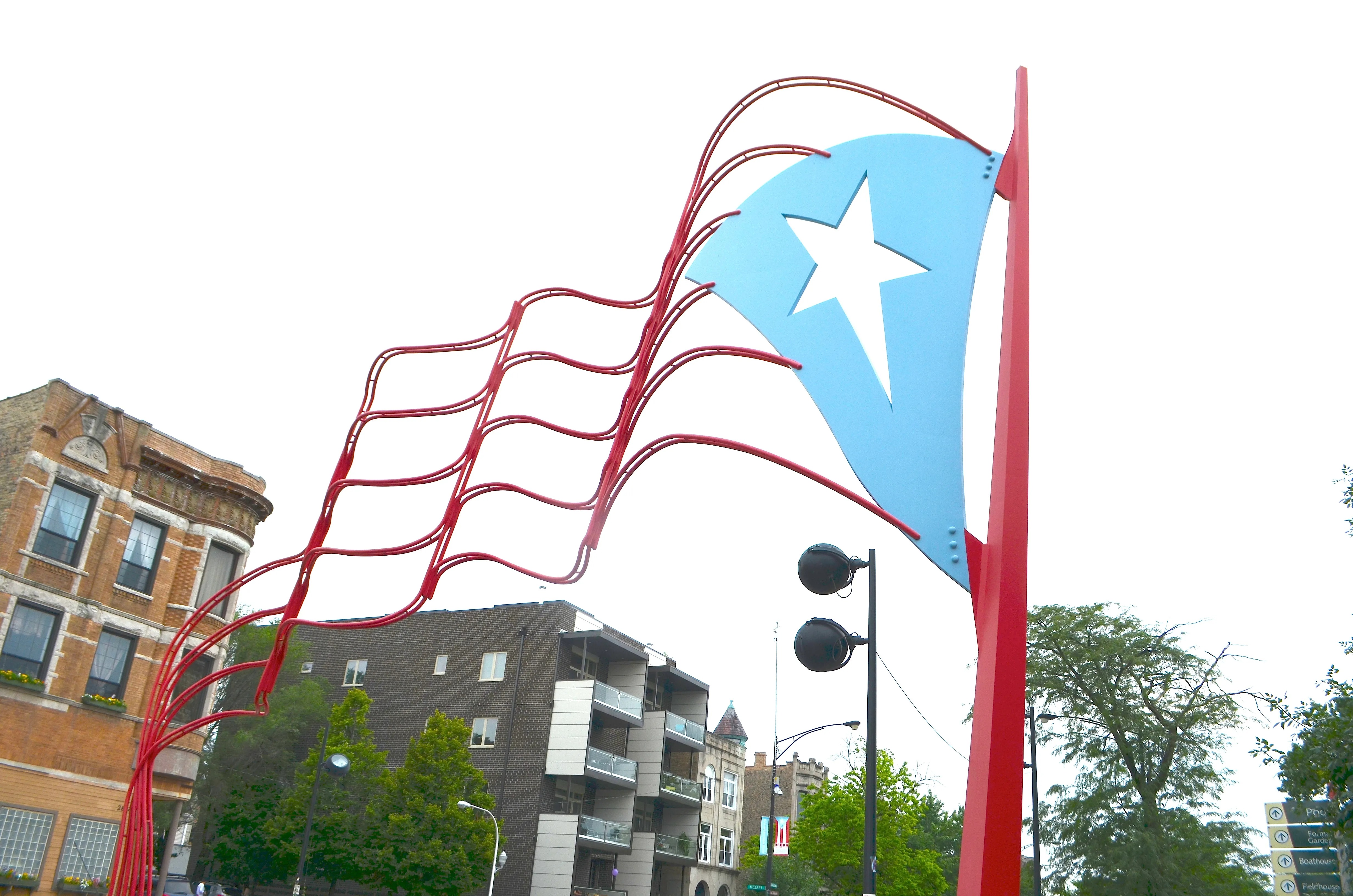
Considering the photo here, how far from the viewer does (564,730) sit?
43.8 meters

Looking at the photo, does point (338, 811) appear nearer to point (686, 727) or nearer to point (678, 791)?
point (678, 791)

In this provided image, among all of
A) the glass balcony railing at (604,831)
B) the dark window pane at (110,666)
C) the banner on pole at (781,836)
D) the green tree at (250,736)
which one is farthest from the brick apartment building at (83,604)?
the glass balcony railing at (604,831)

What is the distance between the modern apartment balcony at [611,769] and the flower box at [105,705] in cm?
2033

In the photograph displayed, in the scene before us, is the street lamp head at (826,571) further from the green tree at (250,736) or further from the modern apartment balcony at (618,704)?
the modern apartment balcony at (618,704)

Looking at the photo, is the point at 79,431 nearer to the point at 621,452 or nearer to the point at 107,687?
the point at 107,687

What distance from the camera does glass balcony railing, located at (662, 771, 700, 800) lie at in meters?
49.0

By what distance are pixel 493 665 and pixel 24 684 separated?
77.0 feet

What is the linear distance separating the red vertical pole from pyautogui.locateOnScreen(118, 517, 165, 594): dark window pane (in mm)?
28221

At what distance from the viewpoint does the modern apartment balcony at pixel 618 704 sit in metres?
44.9

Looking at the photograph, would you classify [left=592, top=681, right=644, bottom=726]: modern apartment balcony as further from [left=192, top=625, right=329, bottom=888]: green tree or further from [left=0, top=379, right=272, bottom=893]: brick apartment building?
[left=0, top=379, right=272, bottom=893]: brick apartment building

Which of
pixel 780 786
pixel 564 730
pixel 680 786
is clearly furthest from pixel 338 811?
pixel 780 786

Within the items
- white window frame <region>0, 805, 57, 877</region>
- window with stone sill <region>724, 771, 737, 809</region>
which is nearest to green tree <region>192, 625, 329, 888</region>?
white window frame <region>0, 805, 57, 877</region>

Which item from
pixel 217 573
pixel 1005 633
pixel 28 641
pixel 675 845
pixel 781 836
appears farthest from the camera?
pixel 675 845

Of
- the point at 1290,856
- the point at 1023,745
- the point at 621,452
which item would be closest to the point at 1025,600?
Answer: the point at 1023,745
